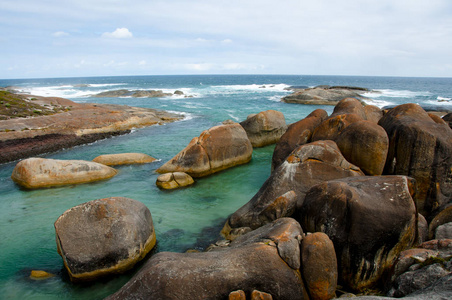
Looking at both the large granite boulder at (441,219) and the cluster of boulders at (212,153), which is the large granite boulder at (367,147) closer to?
the large granite boulder at (441,219)

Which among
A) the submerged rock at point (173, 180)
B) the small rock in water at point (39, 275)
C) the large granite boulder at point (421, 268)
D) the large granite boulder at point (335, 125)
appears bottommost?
the small rock in water at point (39, 275)

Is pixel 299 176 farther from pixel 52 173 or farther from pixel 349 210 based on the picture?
pixel 52 173

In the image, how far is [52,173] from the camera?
15.4 metres

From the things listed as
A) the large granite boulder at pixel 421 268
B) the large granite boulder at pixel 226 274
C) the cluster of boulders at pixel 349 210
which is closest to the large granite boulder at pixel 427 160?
the cluster of boulders at pixel 349 210

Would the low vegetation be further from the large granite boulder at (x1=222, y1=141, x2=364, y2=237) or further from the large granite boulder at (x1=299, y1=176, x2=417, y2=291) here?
the large granite boulder at (x1=299, y1=176, x2=417, y2=291)

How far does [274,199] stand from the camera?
1008cm

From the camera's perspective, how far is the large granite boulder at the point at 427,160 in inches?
393

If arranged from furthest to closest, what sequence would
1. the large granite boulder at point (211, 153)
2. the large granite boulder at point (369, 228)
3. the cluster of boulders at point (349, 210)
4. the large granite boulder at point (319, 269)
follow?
the large granite boulder at point (211, 153), the large granite boulder at point (369, 228), the large granite boulder at point (319, 269), the cluster of boulders at point (349, 210)

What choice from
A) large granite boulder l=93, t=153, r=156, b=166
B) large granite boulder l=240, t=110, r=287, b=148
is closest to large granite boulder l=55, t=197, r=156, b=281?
large granite boulder l=93, t=153, r=156, b=166

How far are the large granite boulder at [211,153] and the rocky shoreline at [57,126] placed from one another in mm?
10735

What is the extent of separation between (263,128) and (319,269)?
15.9m

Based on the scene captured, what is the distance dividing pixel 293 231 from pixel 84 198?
10.6 m

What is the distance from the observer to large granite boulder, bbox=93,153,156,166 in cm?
1822

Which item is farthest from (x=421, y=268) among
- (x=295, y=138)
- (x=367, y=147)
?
(x=295, y=138)
